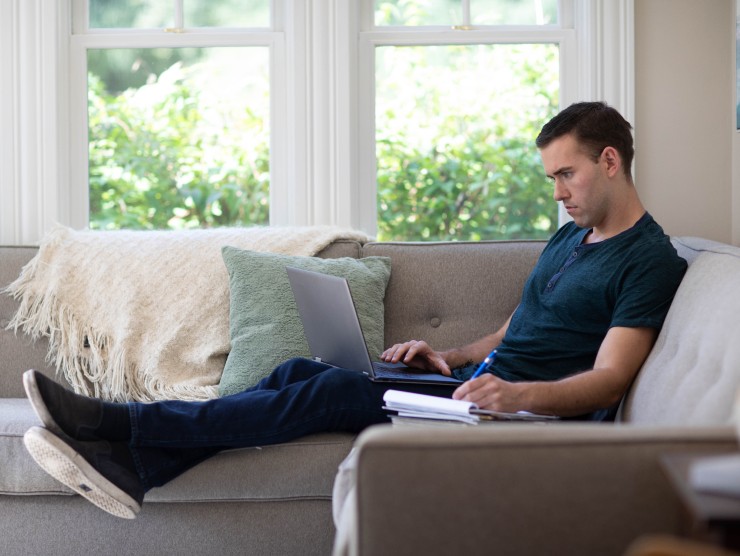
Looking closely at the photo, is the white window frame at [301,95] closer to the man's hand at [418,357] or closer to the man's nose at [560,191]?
the man's hand at [418,357]

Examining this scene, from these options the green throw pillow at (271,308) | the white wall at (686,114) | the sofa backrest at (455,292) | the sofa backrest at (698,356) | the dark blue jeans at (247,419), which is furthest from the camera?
the white wall at (686,114)

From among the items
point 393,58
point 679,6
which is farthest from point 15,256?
point 679,6

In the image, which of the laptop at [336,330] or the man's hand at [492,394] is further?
the laptop at [336,330]

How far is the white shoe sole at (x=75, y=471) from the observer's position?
1682mm

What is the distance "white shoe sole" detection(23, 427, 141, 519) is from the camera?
1.68 m

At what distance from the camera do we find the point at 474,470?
1.14m

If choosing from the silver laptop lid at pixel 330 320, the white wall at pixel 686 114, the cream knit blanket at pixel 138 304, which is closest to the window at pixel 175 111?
the cream knit blanket at pixel 138 304

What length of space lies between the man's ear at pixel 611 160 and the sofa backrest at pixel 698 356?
27 centimetres

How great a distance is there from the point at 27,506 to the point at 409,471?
119cm

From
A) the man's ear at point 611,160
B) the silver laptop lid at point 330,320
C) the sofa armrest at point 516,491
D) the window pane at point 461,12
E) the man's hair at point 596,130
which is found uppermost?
the window pane at point 461,12

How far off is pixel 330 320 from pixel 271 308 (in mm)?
395

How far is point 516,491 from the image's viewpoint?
114 cm

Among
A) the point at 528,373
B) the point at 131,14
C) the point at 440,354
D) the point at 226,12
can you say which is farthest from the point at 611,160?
the point at 131,14

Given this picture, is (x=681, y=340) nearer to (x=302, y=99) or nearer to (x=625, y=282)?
(x=625, y=282)
